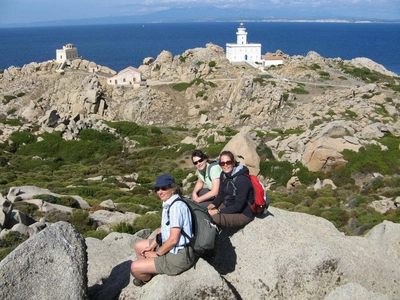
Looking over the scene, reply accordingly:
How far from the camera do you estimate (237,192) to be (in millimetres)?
6781

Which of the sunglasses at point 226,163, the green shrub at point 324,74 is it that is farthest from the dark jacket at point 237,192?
the green shrub at point 324,74

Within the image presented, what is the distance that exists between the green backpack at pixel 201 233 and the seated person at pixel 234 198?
78 centimetres

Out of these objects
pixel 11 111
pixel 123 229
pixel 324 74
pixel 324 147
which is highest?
pixel 123 229

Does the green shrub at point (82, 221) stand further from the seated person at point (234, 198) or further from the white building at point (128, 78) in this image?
the white building at point (128, 78)

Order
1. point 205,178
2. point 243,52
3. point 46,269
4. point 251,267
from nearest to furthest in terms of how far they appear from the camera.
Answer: point 46,269 → point 251,267 → point 205,178 → point 243,52

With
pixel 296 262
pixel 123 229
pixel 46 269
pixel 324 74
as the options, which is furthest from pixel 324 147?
pixel 324 74

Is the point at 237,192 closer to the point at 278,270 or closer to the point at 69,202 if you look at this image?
the point at 278,270

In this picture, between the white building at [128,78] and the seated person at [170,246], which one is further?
the white building at [128,78]

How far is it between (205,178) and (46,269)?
3.61 metres

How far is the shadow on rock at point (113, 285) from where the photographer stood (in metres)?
6.21

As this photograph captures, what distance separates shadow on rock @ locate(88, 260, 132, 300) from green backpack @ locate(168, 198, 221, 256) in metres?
1.36

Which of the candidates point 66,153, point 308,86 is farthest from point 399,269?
point 308,86

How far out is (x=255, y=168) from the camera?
23547 mm

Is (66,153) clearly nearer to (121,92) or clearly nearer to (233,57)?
(121,92)
